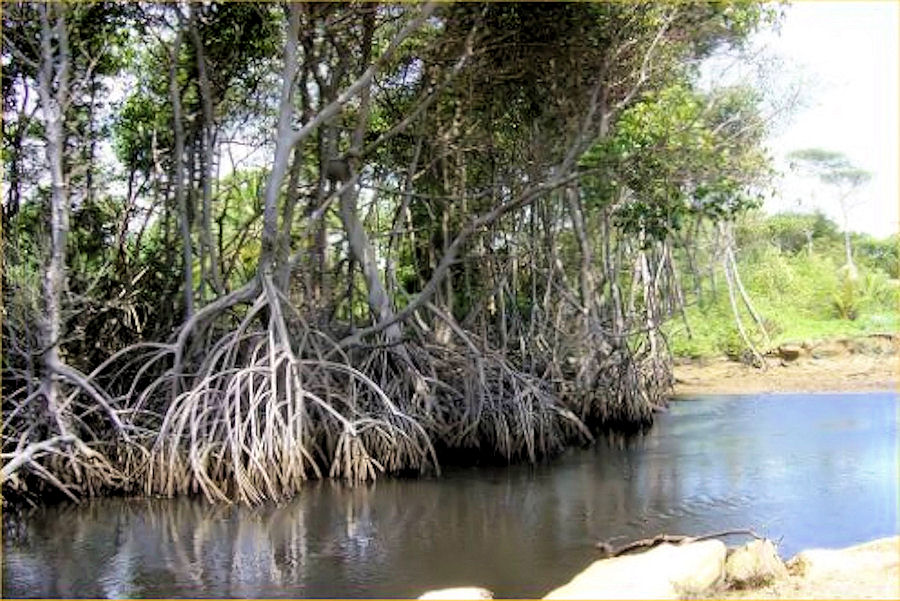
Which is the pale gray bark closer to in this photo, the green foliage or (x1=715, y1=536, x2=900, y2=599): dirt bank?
(x1=715, y1=536, x2=900, y2=599): dirt bank

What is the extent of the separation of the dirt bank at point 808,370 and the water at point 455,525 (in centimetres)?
772

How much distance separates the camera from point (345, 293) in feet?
40.8

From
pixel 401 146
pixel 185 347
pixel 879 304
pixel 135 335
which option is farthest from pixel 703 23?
pixel 879 304

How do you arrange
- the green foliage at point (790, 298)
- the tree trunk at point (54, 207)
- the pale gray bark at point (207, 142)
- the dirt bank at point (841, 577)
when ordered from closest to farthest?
the dirt bank at point (841, 577), the tree trunk at point (54, 207), the pale gray bark at point (207, 142), the green foliage at point (790, 298)

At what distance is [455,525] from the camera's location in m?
8.04

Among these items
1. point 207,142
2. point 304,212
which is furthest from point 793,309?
point 207,142

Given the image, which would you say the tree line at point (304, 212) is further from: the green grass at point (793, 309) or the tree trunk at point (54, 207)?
the green grass at point (793, 309)

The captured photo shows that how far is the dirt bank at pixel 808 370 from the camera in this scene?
1909cm

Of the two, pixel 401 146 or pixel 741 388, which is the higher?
pixel 401 146

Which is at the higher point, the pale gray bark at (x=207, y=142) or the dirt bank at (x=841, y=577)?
the pale gray bark at (x=207, y=142)

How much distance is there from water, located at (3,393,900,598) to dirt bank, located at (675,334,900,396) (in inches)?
304

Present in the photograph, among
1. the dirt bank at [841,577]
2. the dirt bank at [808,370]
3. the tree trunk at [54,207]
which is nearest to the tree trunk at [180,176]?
the tree trunk at [54,207]

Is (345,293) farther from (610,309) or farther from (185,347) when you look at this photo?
(610,309)

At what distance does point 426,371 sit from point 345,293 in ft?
6.20
